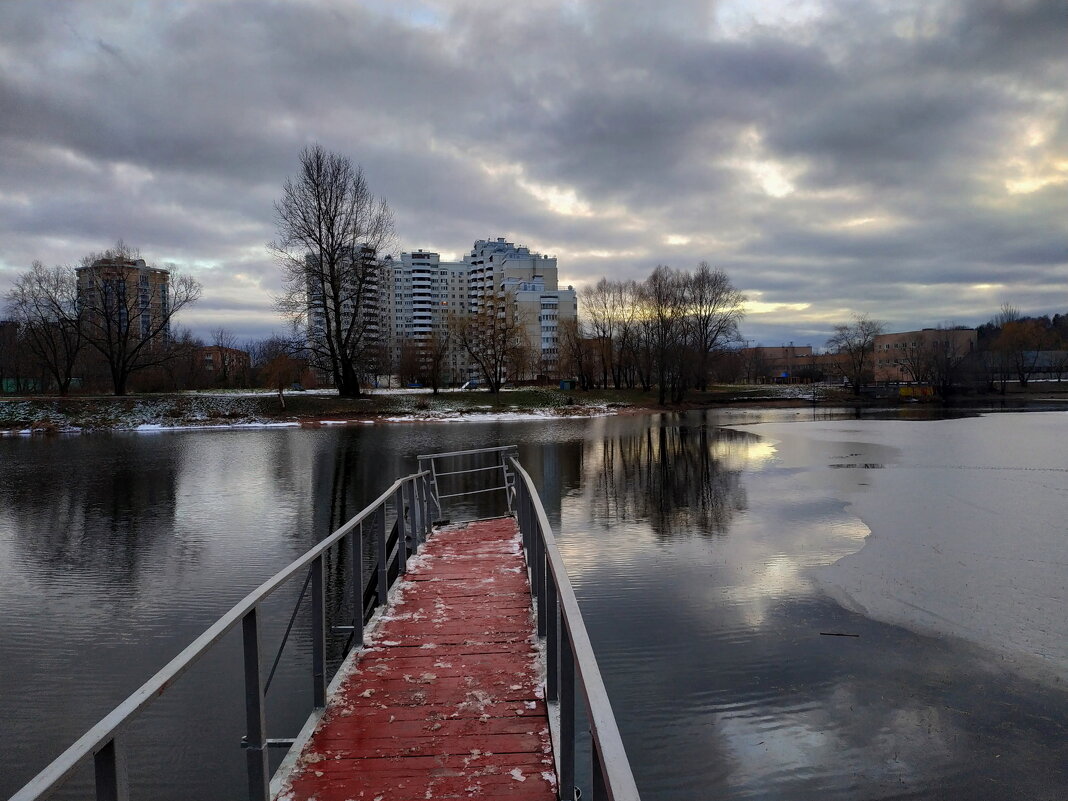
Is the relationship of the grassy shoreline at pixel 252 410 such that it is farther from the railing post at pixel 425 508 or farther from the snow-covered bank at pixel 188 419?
the railing post at pixel 425 508

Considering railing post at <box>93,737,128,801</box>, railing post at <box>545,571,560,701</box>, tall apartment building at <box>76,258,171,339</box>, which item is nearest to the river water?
railing post at <box>545,571,560,701</box>

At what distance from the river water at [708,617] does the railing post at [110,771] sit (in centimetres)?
318

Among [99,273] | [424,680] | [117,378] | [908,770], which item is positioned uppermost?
[99,273]

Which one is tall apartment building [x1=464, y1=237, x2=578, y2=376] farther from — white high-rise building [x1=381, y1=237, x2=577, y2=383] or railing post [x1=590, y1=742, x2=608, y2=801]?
railing post [x1=590, y1=742, x2=608, y2=801]

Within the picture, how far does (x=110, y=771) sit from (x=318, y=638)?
7.53 feet

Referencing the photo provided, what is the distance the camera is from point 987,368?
89062mm

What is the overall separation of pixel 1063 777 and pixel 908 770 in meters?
0.97

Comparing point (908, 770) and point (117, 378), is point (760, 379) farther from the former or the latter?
point (908, 770)

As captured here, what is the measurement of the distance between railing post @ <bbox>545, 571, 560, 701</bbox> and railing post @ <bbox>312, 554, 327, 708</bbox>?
51.5 inches

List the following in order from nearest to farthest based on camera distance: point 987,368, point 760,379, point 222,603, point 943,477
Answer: point 222,603 < point 943,477 < point 987,368 < point 760,379

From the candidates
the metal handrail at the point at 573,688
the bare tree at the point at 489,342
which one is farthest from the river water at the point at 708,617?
the bare tree at the point at 489,342

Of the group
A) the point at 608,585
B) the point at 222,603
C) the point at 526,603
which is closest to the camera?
the point at 526,603

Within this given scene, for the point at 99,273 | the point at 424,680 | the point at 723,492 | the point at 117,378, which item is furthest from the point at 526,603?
the point at 99,273

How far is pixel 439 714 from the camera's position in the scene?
407 cm
